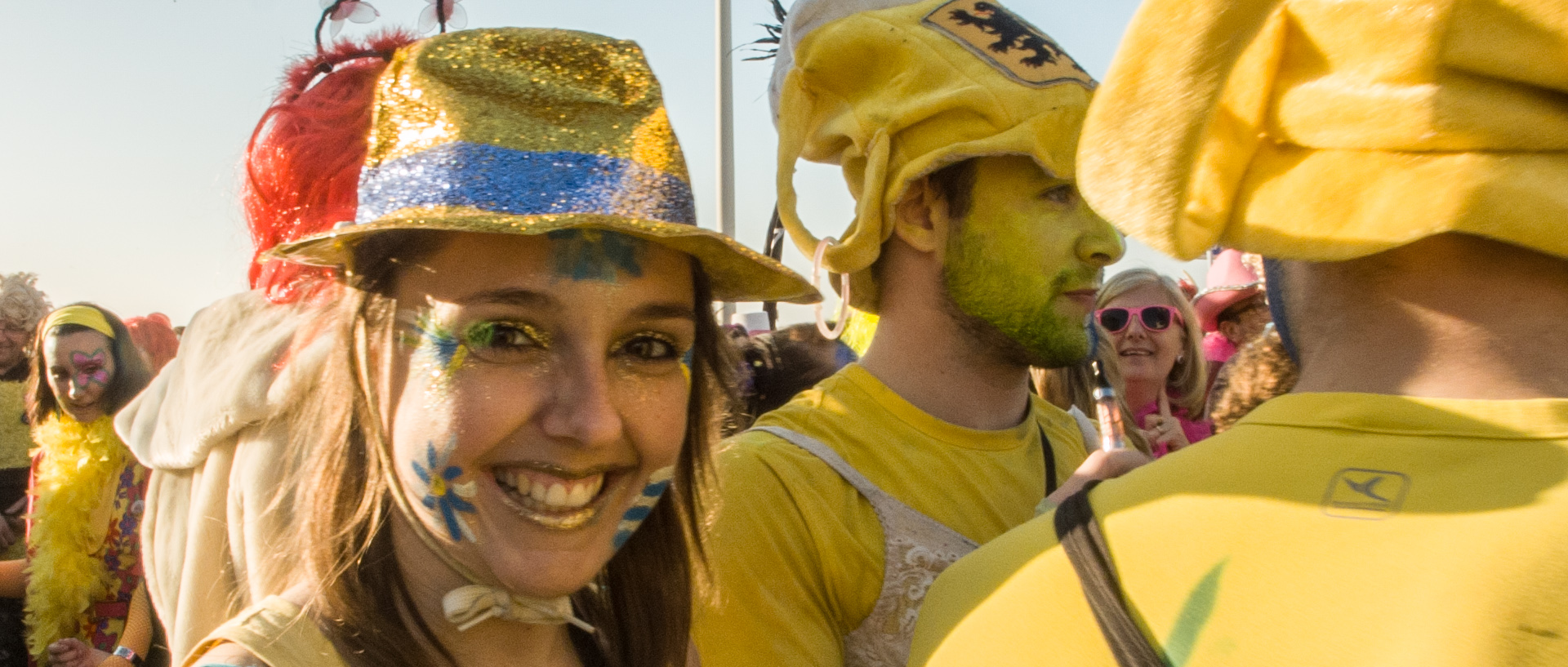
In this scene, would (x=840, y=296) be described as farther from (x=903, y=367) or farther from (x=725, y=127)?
(x=725, y=127)

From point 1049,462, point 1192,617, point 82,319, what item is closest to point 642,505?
point 1192,617

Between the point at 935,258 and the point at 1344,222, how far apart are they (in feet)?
4.33

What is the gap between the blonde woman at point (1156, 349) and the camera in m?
4.35

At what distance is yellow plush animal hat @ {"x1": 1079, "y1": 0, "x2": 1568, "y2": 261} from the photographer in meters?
1.06

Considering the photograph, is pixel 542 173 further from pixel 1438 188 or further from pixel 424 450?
pixel 1438 188

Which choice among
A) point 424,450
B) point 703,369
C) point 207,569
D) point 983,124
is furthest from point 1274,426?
point 207,569

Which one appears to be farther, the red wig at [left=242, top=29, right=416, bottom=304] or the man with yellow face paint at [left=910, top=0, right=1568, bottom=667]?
the red wig at [left=242, top=29, right=416, bottom=304]

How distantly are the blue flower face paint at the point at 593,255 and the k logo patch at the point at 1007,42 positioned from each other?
114 cm

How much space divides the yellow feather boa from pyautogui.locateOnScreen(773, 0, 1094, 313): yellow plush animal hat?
10.5ft

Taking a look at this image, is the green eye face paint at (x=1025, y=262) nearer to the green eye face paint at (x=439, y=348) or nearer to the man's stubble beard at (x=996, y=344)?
the man's stubble beard at (x=996, y=344)

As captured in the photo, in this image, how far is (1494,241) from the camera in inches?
43.9

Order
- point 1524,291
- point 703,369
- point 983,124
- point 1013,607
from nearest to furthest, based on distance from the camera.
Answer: point 1524,291, point 1013,607, point 703,369, point 983,124

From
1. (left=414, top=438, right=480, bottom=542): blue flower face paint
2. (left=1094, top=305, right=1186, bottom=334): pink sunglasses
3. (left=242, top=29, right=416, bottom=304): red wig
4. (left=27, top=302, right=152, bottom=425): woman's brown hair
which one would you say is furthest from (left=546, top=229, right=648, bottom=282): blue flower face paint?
(left=27, top=302, right=152, bottom=425): woman's brown hair

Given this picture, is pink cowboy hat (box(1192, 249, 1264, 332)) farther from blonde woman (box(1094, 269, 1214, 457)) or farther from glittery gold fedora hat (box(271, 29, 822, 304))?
glittery gold fedora hat (box(271, 29, 822, 304))
